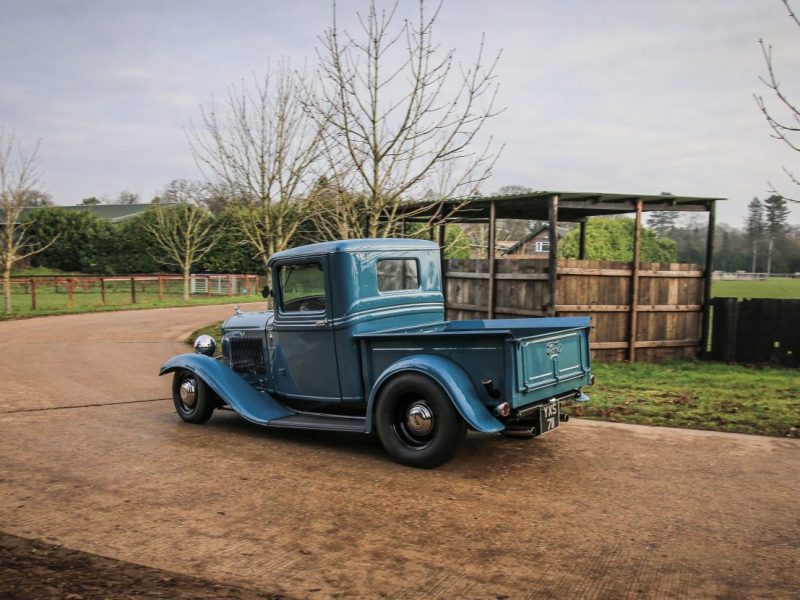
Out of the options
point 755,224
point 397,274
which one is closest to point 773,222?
point 755,224

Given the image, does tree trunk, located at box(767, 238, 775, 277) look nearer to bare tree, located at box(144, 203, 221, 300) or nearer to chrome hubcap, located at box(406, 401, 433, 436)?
bare tree, located at box(144, 203, 221, 300)

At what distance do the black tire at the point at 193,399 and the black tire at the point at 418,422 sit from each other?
227 centimetres

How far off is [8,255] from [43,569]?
65.5 ft

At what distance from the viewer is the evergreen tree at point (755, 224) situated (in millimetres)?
60531

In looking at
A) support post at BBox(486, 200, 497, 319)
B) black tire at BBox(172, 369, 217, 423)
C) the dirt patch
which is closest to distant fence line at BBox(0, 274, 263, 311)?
support post at BBox(486, 200, 497, 319)

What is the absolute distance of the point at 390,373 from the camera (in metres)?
5.24

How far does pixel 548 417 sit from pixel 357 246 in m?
2.25

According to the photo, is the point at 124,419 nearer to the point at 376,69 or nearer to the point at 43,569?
the point at 43,569

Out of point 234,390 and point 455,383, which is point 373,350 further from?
point 234,390

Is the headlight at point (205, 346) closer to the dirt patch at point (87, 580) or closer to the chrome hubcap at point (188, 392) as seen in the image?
the chrome hubcap at point (188, 392)

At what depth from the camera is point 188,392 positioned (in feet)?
22.7

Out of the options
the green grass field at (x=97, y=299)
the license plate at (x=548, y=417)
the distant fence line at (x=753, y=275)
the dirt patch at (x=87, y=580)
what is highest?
the license plate at (x=548, y=417)

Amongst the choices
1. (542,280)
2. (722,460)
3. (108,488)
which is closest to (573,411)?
(722,460)

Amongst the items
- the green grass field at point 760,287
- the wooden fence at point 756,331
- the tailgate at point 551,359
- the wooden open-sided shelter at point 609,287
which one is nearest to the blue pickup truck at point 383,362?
the tailgate at point 551,359
